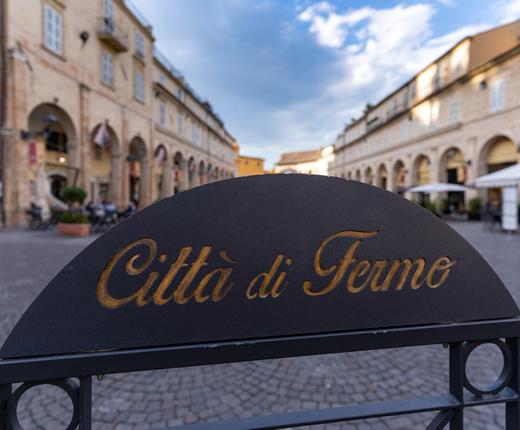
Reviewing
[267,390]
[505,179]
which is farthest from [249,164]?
[267,390]

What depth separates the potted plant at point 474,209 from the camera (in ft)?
62.2

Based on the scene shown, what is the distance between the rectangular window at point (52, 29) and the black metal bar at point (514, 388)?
19.3 m

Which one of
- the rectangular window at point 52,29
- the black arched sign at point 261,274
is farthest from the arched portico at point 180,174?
the black arched sign at point 261,274

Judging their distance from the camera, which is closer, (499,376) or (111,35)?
(499,376)

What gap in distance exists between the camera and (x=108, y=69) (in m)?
18.6

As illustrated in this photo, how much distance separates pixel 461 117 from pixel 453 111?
1315 mm

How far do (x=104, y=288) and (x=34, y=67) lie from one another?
1765 centimetres

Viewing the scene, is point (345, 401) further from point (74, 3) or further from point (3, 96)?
point (74, 3)

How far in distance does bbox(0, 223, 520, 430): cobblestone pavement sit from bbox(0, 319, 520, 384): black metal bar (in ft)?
5.24

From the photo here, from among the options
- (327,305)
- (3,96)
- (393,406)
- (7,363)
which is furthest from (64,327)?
(3,96)

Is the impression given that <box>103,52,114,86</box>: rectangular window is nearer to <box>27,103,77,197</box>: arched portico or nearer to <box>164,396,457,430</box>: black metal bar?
<box>27,103,77,197</box>: arched portico

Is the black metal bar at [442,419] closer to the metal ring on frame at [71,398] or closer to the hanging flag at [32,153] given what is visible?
the metal ring on frame at [71,398]

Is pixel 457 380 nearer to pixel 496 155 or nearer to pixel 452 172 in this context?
pixel 496 155

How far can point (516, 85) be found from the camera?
17.0 meters
